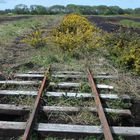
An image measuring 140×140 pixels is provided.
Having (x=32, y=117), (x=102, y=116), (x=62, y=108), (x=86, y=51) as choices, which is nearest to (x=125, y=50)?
(x=86, y=51)

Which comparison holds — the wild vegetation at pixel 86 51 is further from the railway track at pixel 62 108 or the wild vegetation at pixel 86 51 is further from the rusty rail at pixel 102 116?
the railway track at pixel 62 108

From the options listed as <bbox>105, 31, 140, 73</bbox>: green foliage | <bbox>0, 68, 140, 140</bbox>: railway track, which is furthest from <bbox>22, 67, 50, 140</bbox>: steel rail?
<bbox>105, 31, 140, 73</bbox>: green foliage

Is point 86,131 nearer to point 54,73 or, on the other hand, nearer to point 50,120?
point 50,120

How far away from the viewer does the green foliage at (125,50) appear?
9695 millimetres

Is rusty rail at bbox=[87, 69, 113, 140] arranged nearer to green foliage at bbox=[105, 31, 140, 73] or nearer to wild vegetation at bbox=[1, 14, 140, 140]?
wild vegetation at bbox=[1, 14, 140, 140]

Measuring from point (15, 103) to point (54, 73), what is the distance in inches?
96.9

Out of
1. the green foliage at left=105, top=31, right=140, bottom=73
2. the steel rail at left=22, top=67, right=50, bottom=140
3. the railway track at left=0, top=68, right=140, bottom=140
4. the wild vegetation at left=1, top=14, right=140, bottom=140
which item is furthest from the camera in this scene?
the wild vegetation at left=1, top=14, right=140, bottom=140

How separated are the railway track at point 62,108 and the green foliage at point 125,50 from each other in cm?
117

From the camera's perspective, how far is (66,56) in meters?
11.5

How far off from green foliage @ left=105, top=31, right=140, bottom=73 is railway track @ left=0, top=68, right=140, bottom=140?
3.85 ft

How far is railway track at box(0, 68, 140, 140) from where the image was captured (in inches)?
205

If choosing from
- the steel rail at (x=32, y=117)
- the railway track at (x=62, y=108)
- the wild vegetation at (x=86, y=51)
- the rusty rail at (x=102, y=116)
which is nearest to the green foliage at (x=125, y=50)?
the wild vegetation at (x=86, y=51)

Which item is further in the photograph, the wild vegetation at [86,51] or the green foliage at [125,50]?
the wild vegetation at [86,51]

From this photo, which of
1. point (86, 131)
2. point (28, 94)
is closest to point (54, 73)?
point (28, 94)
